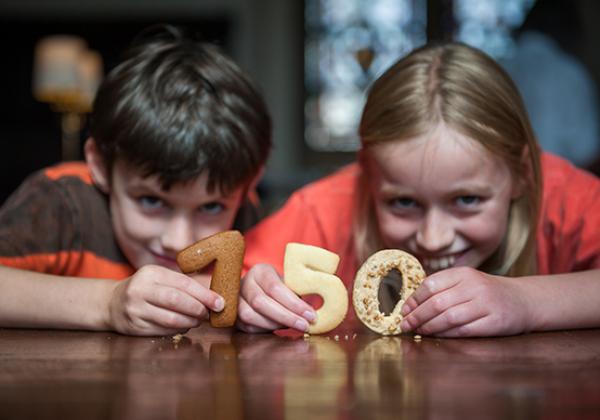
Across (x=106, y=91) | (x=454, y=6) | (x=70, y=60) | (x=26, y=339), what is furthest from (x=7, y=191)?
(x=26, y=339)

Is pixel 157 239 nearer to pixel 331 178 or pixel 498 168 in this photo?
pixel 331 178

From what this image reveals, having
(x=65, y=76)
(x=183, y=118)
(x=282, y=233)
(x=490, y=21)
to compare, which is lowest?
(x=282, y=233)

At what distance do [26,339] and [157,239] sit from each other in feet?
1.48

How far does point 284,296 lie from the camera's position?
1.09 m

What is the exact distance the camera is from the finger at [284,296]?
108 cm

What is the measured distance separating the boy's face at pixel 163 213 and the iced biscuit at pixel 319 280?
0.34 metres

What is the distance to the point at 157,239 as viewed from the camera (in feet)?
4.77

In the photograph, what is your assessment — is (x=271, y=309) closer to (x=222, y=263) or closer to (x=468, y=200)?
(x=222, y=263)

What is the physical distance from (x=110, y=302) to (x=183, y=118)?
449mm

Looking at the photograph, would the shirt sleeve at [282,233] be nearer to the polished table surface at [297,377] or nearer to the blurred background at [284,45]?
the polished table surface at [297,377]

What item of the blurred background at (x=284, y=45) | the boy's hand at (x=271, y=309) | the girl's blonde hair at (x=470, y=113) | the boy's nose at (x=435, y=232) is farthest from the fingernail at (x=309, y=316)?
the blurred background at (x=284, y=45)

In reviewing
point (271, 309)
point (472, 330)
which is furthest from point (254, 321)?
point (472, 330)

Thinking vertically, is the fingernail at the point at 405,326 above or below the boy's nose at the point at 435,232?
below

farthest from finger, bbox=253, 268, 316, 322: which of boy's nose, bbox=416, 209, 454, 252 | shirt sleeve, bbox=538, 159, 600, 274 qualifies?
shirt sleeve, bbox=538, 159, 600, 274
